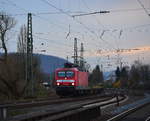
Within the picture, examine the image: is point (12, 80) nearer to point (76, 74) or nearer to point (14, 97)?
point (14, 97)

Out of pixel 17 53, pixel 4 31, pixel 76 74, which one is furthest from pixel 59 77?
pixel 17 53

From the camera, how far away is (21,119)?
1354 centimetres

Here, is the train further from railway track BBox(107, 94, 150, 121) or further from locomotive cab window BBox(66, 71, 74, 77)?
railway track BBox(107, 94, 150, 121)

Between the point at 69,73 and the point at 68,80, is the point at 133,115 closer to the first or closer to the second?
the point at 68,80

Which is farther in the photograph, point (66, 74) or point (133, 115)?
point (66, 74)

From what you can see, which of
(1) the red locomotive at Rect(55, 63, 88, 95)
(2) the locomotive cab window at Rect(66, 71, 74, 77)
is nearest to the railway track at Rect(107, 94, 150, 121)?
(1) the red locomotive at Rect(55, 63, 88, 95)

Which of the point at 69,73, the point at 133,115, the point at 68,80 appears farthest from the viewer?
the point at 69,73

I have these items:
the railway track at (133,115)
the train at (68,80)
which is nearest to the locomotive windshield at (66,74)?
the train at (68,80)

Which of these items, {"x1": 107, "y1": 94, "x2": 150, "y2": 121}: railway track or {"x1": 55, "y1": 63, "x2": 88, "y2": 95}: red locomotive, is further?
{"x1": 55, "y1": 63, "x2": 88, "y2": 95}: red locomotive

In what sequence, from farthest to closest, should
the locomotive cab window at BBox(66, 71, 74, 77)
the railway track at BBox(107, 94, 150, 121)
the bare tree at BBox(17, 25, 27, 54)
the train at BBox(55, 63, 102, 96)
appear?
the bare tree at BBox(17, 25, 27, 54) < the locomotive cab window at BBox(66, 71, 74, 77) < the train at BBox(55, 63, 102, 96) < the railway track at BBox(107, 94, 150, 121)

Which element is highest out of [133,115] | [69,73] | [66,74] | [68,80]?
[69,73]

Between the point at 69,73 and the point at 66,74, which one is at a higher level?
the point at 69,73

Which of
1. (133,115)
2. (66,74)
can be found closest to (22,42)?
(66,74)

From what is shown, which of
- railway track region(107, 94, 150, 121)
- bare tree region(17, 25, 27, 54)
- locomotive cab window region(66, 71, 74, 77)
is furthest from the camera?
bare tree region(17, 25, 27, 54)
